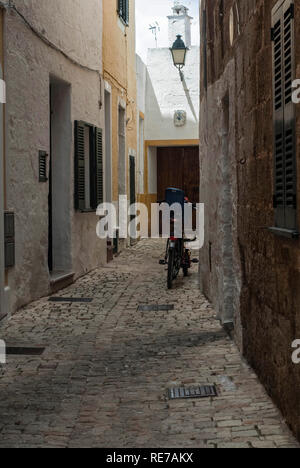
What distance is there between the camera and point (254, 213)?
212 inches

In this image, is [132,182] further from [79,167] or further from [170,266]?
[170,266]

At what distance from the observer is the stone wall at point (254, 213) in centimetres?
426

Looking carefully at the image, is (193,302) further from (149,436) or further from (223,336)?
(149,436)

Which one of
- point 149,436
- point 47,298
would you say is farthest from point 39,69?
point 149,436

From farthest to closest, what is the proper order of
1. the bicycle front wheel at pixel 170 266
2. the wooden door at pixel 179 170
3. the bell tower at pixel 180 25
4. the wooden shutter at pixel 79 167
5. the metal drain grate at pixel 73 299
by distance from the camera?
1. the bell tower at pixel 180 25
2. the wooden door at pixel 179 170
3. the wooden shutter at pixel 79 167
4. the bicycle front wheel at pixel 170 266
5. the metal drain grate at pixel 73 299

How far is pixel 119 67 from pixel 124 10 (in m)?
1.56

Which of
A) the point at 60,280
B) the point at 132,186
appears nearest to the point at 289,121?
the point at 60,280

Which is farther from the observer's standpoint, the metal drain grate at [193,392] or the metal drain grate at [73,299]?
the metal drain grate at [73,299]

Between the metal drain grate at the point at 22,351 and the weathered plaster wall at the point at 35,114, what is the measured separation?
164 cm

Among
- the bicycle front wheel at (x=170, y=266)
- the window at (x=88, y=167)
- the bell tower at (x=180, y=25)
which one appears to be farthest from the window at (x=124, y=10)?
the bicycle front wheel at (x=170, y=266)

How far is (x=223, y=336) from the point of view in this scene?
7.05 m

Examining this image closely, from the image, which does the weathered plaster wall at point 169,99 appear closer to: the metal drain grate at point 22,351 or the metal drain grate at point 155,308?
the metal drain grate at point 155,308

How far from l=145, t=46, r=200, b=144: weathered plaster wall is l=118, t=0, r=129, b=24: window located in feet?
14.9
